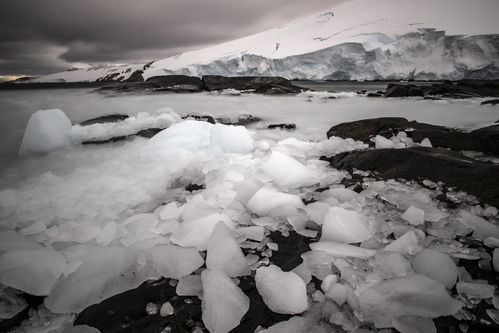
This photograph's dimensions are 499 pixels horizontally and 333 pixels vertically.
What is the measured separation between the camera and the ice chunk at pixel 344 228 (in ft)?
4.43

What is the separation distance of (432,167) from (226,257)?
172 cm

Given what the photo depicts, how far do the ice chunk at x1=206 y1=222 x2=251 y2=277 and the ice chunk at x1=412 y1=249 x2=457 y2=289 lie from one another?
727mm

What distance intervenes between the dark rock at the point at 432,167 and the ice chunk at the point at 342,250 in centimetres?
97

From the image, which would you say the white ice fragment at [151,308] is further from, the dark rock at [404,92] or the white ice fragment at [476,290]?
the dark rock at [404,92]

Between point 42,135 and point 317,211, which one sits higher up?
point 42,135

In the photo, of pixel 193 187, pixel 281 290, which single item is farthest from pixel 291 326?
pixel 193 187

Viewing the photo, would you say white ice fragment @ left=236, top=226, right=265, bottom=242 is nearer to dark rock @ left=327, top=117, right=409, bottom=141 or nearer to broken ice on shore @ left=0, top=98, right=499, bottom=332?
broken ice on shore @ left=0, top=98, right=499, bottom=332

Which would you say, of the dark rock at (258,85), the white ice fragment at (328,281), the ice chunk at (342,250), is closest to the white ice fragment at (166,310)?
the white ice fragment at (328,281)

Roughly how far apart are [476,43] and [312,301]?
40.8 m

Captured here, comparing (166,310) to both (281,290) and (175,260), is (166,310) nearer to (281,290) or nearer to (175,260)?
(175,260)

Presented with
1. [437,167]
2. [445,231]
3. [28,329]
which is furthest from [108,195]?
[437,167]

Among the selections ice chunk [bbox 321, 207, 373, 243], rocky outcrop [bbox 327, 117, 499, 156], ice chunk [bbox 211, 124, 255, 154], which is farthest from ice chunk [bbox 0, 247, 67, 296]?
rocky outcrop [bbox 327, 117, 499, 156]

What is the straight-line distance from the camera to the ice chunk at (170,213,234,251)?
4.36 feet

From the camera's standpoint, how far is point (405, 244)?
4.08ft
